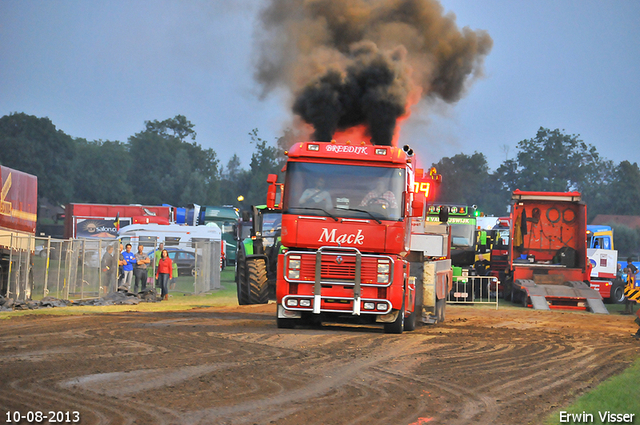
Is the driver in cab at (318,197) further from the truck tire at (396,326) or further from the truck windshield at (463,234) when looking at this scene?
the truck windshield at (463,234)

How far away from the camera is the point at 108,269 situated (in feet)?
84.2

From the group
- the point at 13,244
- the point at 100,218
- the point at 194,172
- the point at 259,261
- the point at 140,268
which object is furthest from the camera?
the point at 194,172

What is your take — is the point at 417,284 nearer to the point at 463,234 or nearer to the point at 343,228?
the point at 343,228

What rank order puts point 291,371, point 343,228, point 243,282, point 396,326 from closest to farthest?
point 291,371, point 343,228, point 396,326, point 243,282

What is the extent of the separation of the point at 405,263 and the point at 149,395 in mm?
7389

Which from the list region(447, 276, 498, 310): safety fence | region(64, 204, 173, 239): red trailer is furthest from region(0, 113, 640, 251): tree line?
region(447, 276, 498, 310): safety fence

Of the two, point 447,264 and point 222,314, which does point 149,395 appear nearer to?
point 222,314

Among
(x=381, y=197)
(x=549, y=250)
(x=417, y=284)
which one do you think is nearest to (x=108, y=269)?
(x=417, y=284)

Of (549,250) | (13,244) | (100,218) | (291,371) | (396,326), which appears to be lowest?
(291,371)

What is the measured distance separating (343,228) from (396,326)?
2.27m

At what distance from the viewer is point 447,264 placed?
63.3 feet

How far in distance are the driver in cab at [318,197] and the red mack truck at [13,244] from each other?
11.3 m

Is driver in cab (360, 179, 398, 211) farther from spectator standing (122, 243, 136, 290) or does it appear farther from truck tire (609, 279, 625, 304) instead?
truck tire (609, 279, 625, 304)

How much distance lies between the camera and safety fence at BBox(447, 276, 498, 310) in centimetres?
2586
